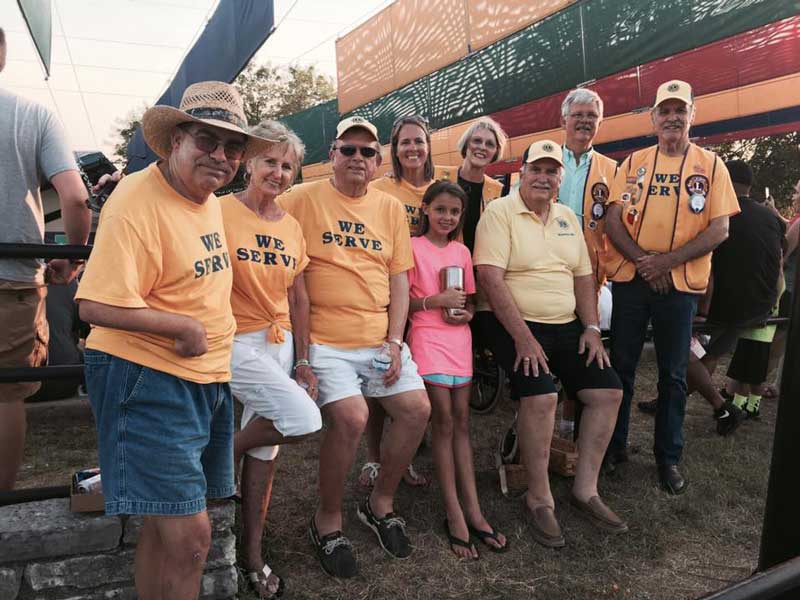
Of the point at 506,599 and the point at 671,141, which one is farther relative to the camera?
the point at 671,141

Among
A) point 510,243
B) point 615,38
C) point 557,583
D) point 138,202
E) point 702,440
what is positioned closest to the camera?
point 138,202

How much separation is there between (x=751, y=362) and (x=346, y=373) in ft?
12.1

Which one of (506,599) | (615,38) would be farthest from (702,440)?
(615,38)

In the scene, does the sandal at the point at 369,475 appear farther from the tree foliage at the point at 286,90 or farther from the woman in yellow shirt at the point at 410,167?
the tree foliage at the point at 286,90

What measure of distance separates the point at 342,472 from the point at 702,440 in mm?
2951

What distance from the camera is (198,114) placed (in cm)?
180

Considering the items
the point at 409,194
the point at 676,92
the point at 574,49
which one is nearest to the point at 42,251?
the point at 409,194

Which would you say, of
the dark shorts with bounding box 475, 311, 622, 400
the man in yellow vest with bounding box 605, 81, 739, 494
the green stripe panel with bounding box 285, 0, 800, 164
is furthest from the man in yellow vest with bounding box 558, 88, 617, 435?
the green stripe panel with bounding box 285, 0, 800, 164

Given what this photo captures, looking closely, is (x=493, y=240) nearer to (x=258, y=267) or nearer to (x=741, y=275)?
(x=258, y=267)

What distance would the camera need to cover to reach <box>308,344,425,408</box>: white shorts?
2633 millimetres

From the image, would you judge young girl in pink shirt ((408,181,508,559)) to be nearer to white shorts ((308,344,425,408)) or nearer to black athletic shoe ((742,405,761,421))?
white shorts ((308,344,425,408))

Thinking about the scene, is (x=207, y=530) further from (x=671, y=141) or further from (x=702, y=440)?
(x=702, y=440)

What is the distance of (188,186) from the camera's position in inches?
71.3

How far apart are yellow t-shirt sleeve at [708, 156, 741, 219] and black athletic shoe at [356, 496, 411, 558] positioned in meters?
2.51
